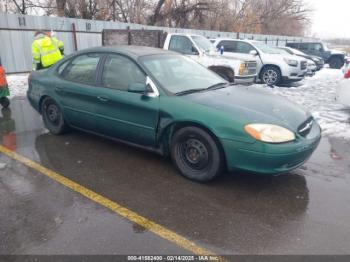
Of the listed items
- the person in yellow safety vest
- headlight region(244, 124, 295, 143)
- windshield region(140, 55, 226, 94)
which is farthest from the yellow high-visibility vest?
headlight region(244, 124, 295, 143)

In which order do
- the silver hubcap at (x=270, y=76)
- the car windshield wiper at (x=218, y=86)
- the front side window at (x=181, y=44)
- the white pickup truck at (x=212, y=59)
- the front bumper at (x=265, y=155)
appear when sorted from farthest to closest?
the silver hubcap at (x=270, y=76)
the front side window at (x=181, y=44)
the white pickup truck at (x=212, y=59)
the car windshield wiper at (x=218, y=86)
the front bumper at (x=265, y=155)

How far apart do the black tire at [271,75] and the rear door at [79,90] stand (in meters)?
9.01

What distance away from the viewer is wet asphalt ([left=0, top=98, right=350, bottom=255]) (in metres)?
2.80

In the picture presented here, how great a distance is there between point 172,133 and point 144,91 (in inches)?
26.0

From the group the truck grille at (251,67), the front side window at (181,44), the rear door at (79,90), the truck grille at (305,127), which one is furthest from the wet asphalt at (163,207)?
the front side window at (181,44)

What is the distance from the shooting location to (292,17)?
1991 inches

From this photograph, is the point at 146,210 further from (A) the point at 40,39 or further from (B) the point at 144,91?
(A) the point at 40,39

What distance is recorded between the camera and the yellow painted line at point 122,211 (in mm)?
2776

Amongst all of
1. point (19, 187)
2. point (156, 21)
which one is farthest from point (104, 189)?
point (156, 21)

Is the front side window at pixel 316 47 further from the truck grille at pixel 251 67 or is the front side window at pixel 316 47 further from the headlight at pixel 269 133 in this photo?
the headlight at pixel 269 133

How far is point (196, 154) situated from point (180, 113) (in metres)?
0.53

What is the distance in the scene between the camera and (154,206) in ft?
11.1

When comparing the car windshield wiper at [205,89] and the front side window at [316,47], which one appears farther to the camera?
the front side window at [316,47]

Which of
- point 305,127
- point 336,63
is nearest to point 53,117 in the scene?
point 305,127
